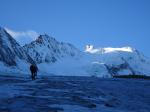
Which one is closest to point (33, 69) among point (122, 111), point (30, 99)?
point (30, 99)

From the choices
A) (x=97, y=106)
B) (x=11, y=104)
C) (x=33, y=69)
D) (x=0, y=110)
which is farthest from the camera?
(x=33, y=69)

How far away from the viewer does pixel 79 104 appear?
2838 centimetres

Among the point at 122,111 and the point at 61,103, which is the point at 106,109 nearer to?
the point at 122,111

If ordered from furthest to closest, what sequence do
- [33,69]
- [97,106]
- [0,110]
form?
[33,69]
[97,106]
[0,110]

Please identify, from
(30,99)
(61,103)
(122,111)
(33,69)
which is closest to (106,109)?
(122,111)

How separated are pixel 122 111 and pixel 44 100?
5.96 meters

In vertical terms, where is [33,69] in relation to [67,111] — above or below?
above

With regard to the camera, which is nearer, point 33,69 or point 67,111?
point 67,111

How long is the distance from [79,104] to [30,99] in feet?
11.6

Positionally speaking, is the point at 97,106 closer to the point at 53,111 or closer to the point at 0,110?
the point at 53,111

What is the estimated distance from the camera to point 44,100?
29.3 meters

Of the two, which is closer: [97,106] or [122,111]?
[122,111]

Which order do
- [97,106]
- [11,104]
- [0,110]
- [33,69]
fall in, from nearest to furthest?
[0,110] → [11,104] → [97,106] → [33,69]

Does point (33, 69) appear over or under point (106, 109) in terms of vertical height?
over
